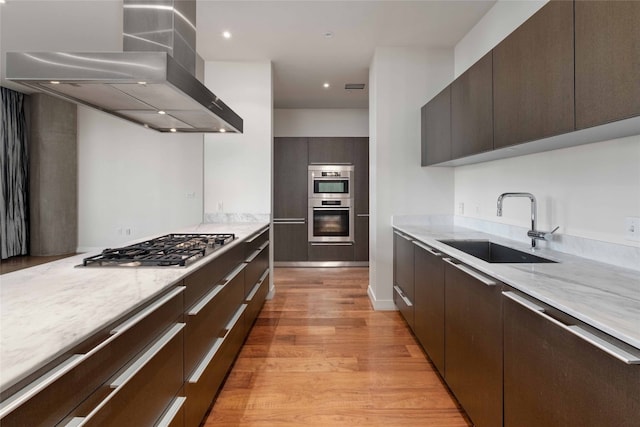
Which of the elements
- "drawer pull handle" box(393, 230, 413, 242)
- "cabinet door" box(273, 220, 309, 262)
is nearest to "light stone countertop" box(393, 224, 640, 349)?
"drawer pull handle" box(393, 230, 413, 242)

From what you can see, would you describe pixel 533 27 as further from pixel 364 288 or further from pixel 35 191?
pixel 35 191

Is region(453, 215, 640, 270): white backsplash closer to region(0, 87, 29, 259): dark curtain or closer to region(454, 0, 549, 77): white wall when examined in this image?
region(454, 0, 549, 77): white wall

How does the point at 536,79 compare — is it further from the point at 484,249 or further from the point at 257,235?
the point at 257,235

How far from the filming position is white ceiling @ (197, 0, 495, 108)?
2754mm

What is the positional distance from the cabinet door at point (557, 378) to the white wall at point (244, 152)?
118 inches

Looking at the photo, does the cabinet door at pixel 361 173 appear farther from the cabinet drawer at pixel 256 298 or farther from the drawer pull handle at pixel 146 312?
the drawer pull handle at pixel 146 312

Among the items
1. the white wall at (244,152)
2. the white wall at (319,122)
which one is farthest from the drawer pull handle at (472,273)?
the white wall at (319,122)

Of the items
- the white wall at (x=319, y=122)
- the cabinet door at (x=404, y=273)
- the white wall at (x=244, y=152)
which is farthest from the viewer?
the white wall at (x=319, y=122)

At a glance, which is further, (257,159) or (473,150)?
(257,159)

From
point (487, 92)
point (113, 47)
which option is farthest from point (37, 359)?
point (113, 47)

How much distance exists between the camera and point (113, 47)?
3711 mm

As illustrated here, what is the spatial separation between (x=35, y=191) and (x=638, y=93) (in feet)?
25.0

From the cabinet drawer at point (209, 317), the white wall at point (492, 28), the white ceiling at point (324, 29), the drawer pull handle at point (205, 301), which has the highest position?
the white ceiling at point (324, 29)

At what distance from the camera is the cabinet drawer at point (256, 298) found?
285 cm
